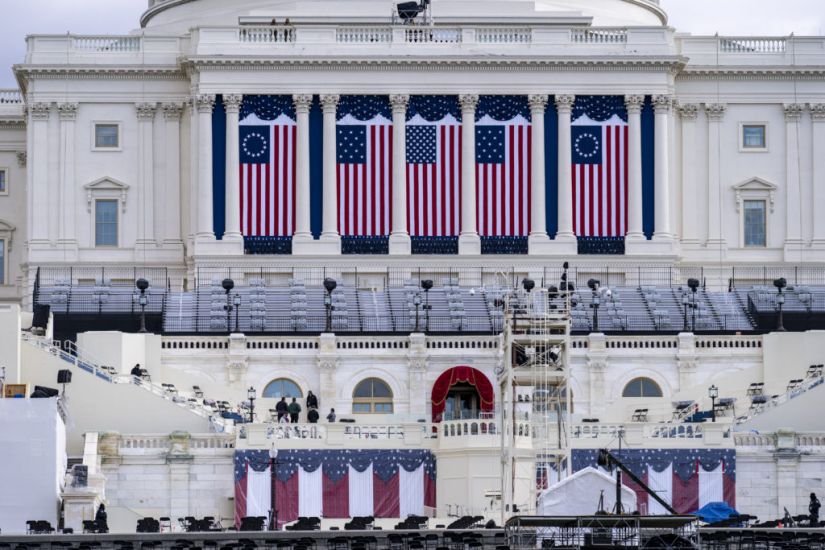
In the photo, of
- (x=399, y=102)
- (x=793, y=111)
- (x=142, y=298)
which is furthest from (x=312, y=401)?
(x=793, y=111)

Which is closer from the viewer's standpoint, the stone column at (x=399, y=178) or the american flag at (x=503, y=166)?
the stone column at (x=399, y=178)

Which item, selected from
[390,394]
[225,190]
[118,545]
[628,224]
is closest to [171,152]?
[225,190]

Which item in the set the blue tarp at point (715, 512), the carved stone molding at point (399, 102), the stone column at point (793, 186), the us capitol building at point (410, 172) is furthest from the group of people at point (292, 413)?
the stone column at point (793, 186)

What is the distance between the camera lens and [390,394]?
145 m

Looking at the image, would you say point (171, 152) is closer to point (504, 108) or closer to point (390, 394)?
point (504, 108)

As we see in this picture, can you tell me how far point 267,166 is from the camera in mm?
171000

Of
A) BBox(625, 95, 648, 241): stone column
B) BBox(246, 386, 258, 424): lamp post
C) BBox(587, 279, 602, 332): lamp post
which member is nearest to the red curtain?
BBox(587, 279, 602, 332): lamp post

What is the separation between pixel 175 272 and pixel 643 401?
33.6 meters

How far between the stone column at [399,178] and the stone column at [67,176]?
47.3 ft

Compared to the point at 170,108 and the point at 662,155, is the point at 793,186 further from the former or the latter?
the point at 170,108

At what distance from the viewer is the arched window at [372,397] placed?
145 m

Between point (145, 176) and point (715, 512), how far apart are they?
59.6m

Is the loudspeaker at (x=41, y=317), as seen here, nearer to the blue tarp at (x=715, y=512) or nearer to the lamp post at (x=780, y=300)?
the lamp post at (x=780, y=300)

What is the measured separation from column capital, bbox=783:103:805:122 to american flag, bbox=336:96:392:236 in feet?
60.5
